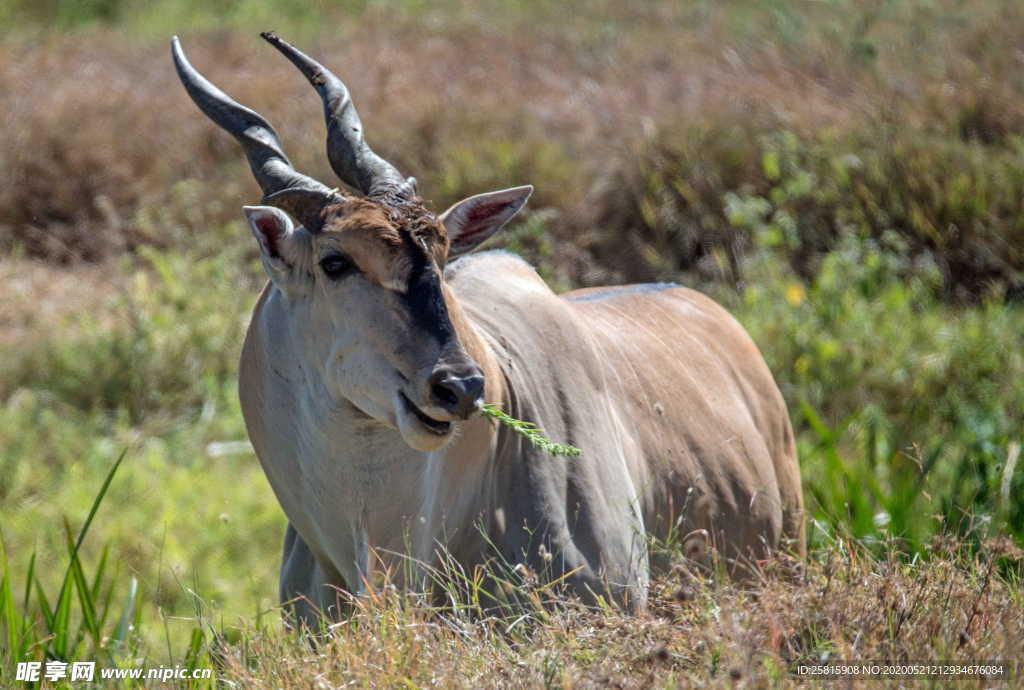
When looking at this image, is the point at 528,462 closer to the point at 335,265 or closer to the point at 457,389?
the point at 457,389

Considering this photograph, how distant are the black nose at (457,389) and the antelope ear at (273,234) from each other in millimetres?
664

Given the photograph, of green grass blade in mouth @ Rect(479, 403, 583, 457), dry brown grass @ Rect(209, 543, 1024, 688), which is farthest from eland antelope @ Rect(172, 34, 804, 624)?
dry brown grass @ Rect(209, 543, 1024, 688)

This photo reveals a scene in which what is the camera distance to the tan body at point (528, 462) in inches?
144

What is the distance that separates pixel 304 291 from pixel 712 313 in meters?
2.21

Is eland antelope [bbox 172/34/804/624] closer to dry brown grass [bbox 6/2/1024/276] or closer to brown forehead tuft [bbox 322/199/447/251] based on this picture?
brown forehead tuft [bbox 322/199/447/251]

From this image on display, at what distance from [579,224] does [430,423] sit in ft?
20.9

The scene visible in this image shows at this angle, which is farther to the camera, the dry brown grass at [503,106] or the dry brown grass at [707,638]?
the dry brown grass at [503,106]

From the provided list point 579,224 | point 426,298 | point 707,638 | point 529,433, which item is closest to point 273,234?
point 426,298

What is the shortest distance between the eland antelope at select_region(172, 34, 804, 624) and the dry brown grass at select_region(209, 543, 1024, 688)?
1.20 feet

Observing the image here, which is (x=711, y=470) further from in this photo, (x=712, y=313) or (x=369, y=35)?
(x=369, y=35)

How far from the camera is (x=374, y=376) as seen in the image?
3391 millimetres

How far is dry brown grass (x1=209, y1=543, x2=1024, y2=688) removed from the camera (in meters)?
2.71

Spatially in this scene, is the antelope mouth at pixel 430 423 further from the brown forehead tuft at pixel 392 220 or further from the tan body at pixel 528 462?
the brown forehead tuft at pixel 392 220

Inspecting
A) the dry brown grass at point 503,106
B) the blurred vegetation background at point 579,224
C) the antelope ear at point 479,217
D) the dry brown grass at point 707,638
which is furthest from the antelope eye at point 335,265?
the dry brown grass at point 503,106
